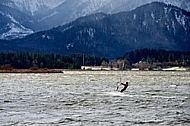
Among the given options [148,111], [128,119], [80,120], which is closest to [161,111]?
[148,111]

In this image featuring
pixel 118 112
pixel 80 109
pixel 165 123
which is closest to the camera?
pixel 165 123

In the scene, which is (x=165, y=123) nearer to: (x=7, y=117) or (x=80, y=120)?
(x=80, y=120)

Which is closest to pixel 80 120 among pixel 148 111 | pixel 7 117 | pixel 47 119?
pixel 47 119

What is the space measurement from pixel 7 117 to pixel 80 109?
11535 millimetres

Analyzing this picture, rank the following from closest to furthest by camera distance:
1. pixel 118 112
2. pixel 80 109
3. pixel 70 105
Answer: pixel 118 112
pixel 80 109
pixel 70 105

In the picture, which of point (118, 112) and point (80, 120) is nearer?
point (80, 120)

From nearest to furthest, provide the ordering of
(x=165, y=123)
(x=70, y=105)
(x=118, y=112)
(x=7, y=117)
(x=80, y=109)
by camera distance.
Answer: (x=165, y=123)
(x=7, y=117)
(x=118, y=112)
(x=80, y=109)
(x=70, y=105)

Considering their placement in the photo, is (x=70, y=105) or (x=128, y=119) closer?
(x=128, y=119)

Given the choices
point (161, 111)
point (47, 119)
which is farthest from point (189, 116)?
point (47, 119)

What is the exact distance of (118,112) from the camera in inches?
2185

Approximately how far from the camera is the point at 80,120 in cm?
4822

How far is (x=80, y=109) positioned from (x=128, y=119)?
36.1ft

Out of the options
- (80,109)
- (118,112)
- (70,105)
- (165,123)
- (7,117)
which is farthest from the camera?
(70,105)

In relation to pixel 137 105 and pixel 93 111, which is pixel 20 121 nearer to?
pixel 93 111
